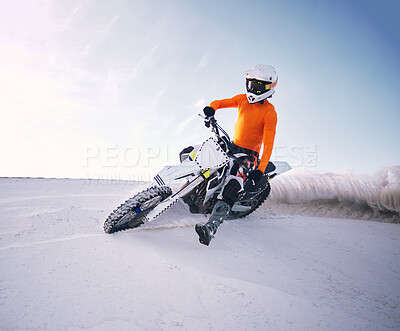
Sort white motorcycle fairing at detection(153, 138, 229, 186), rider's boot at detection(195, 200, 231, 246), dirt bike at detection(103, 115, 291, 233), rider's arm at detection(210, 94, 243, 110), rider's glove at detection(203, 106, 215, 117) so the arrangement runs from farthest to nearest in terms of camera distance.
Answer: rider's arm at detection(210, 94, 243, 110), rider's glove at detection(203, 106, 215, 117), white motorcycle fairing at detection(153, 138, 229, 186), dirt bike at detection(103, 115, 291, 233), rider's boot at detection(195, 200, 231, 246)

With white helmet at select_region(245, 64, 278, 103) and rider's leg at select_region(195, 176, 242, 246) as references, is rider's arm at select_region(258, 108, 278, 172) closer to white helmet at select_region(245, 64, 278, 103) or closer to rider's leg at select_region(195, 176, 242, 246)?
white helmet at select_region(245, 64, 278, 103)

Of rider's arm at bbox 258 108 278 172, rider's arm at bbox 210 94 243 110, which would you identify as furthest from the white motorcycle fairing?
rider's arm at bbox 210 94 243 110

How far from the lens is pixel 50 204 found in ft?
12.0

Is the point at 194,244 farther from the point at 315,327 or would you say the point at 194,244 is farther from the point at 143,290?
the point at 315,327

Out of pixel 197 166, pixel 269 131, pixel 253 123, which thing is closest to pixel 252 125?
pixel 253 123

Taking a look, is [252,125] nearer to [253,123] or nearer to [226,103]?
[253,123]

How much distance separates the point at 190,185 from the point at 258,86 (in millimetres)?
1481

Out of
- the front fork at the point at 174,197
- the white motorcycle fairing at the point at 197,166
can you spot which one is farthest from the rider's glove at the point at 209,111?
the front fork at the point at 174,197

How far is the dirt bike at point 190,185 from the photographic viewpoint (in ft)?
9.00

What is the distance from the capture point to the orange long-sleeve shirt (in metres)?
3.32

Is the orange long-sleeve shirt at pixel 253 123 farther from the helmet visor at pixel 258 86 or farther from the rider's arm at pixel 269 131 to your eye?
the helmet visor at pixel 258 86

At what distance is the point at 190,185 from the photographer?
2973 millimetres

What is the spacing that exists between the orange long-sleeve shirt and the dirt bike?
27 centimetres

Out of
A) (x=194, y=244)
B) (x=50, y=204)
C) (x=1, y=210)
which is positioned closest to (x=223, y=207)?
(x=194, y=244)
